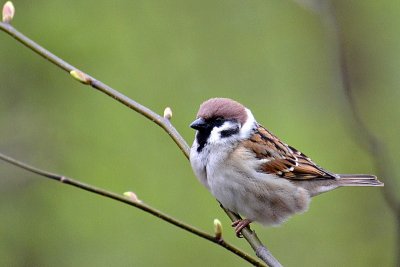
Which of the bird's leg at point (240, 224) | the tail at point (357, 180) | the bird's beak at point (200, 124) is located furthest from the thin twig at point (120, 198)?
the tail at point (357, 180)

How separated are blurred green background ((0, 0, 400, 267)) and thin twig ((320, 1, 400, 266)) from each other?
2460 millimetres

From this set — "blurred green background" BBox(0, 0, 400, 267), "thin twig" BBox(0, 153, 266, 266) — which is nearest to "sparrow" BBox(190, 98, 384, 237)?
"thin twig" BBox(0, 153, 266, 266)

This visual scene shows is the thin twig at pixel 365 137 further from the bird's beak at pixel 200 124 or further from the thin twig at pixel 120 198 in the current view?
the bird's beak at pixel 200 124

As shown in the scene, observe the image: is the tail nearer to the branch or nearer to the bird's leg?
the bird's leg

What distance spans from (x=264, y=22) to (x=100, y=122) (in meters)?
1.98

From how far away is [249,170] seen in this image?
3861 millimetres

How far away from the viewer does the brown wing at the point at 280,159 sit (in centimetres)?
396

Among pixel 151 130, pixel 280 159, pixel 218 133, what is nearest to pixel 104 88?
pixel 218 133

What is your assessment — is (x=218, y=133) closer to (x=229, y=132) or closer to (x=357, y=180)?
(x=229, y=132)

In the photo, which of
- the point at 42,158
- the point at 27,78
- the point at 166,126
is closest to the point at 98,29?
the point at 27,78

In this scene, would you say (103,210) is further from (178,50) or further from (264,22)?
(264,22)

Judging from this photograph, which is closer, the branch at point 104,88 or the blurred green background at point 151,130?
the branch at point 104,88

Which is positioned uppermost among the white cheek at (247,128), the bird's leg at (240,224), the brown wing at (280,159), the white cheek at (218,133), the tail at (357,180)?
the white cheek at (247,128)

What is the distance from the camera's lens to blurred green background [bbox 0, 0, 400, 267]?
5832mm
